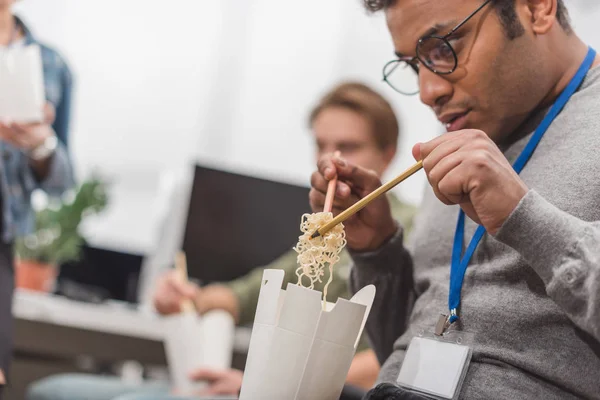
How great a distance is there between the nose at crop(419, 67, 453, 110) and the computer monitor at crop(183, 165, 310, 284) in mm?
1821

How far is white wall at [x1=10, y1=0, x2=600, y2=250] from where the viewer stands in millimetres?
4285

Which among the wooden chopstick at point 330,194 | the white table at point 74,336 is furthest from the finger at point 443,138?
the white table at point 74,336

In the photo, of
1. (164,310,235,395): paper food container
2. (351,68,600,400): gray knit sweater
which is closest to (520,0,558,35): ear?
(351,68,600,400): gray knit sweater

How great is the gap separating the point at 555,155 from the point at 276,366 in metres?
0.51

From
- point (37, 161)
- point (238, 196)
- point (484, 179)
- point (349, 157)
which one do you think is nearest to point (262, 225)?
point (238, 196)

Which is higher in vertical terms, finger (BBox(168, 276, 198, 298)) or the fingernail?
the fingernail

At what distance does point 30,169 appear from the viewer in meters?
2.27

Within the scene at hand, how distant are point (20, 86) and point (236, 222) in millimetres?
1235

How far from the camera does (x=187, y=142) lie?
4414 millimetres

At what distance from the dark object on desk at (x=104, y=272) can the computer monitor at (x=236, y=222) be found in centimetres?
60

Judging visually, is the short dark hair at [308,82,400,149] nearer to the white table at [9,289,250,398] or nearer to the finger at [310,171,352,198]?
the white table at [9,289,250,398]

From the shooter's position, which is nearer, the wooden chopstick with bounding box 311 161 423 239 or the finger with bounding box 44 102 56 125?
the wooden chopstick with bounding box 311 161 423 239

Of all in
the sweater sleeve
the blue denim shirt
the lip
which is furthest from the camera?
the blue denim shirt

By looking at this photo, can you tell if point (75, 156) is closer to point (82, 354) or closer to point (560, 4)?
point (82, 354)
